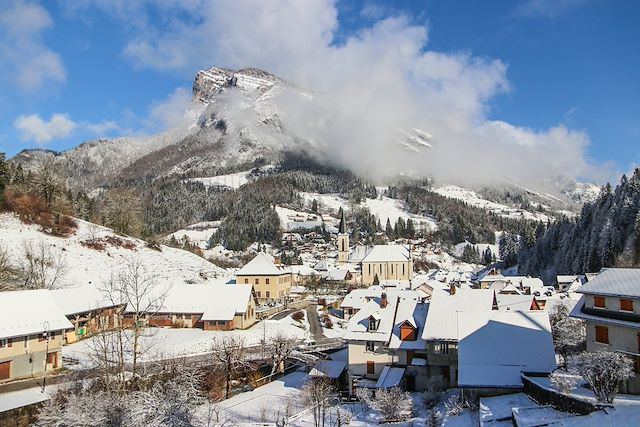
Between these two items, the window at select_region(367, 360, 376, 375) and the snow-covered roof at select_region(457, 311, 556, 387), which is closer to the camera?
the snow-covered roof at select_region(457, 311, 556, 387)

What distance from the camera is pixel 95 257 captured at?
77625mm

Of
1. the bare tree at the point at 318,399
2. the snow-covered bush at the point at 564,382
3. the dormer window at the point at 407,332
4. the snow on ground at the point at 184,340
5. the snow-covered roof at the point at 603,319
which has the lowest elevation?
the bare tree at the point at 318,399

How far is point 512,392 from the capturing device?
31.0 m

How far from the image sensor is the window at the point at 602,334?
99.6 feet

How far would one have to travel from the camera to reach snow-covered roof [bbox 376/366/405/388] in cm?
3741

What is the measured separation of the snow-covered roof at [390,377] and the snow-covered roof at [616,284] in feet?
49.1

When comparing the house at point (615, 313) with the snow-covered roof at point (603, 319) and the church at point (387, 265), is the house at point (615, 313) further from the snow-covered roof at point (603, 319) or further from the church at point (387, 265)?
the church at point (387, 265)

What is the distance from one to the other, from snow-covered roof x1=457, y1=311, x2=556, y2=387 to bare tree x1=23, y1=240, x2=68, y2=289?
49797 mm

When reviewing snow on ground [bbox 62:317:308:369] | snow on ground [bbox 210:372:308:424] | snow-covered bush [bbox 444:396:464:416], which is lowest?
snow on ground [bbox 210:372:308:424]

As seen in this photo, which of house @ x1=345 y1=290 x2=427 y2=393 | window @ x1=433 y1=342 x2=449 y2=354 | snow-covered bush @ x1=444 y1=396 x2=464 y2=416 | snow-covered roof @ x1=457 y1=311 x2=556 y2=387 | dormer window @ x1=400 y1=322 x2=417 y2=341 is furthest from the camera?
dormer window @ x1=400 y1=322 x2=417 y2=341

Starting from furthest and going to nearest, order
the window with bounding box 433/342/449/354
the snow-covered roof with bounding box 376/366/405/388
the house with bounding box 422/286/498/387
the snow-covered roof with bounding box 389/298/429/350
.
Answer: the snow-covered roof with bounding box 389/298/429/350 → the window with bounding box 433/342/449/354 → the house with bounding box 422/286/498/387 → the snow-covered roof with bounding box 376/366/405/388

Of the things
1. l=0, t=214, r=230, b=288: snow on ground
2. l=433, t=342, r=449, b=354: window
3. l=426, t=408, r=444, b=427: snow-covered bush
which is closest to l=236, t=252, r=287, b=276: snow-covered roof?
l=0, t=214, r=230, b=288: snow on ground

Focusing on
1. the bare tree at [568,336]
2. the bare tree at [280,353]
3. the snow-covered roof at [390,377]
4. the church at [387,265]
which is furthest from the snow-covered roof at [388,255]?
the snow-covered roof at [390,377]

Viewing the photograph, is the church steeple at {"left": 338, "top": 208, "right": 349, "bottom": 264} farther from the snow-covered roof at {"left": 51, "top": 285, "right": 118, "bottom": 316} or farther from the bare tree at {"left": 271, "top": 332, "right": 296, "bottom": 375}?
the bare tree at {"left": 271, "top": 332, "right": 296, "bottom": 375}
